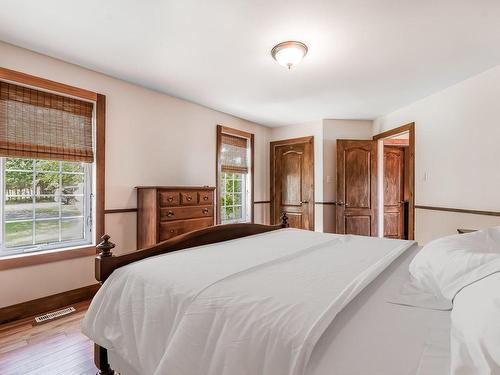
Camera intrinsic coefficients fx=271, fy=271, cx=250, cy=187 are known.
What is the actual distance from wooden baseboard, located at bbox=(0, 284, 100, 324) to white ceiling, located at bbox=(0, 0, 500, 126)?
2184mm

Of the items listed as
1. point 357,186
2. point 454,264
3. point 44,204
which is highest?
point 357,186

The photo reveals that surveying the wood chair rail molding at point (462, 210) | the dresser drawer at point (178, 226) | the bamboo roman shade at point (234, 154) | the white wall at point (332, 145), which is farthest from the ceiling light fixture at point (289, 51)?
the white wall at point (332, 145)

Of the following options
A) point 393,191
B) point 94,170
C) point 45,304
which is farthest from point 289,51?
point 393,191

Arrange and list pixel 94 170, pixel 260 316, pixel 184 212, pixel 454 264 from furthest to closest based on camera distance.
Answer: pixel 184 212 < pixel 94 170 < pixel 454 264 < pixel 260 316

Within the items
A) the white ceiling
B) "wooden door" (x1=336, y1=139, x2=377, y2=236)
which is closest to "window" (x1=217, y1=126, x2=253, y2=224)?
the white ceiling

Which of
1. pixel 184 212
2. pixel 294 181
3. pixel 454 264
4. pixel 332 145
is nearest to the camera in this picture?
pixel 454 264

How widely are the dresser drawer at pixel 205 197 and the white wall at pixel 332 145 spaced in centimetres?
216

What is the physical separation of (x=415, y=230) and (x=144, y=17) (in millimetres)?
3840

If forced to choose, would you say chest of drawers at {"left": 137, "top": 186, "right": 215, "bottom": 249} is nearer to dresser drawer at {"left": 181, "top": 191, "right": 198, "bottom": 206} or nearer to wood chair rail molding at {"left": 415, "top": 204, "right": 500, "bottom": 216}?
dresser drawer at {"left": 181, "top": 191, "right": 198, "bottom": 206}

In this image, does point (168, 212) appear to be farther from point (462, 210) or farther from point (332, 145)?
point (462, 210)

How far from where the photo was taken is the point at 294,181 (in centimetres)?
487

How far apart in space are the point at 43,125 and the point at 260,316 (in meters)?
2.65

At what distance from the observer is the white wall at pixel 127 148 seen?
93.2 inches

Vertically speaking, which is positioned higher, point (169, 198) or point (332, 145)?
point (332, 145)
